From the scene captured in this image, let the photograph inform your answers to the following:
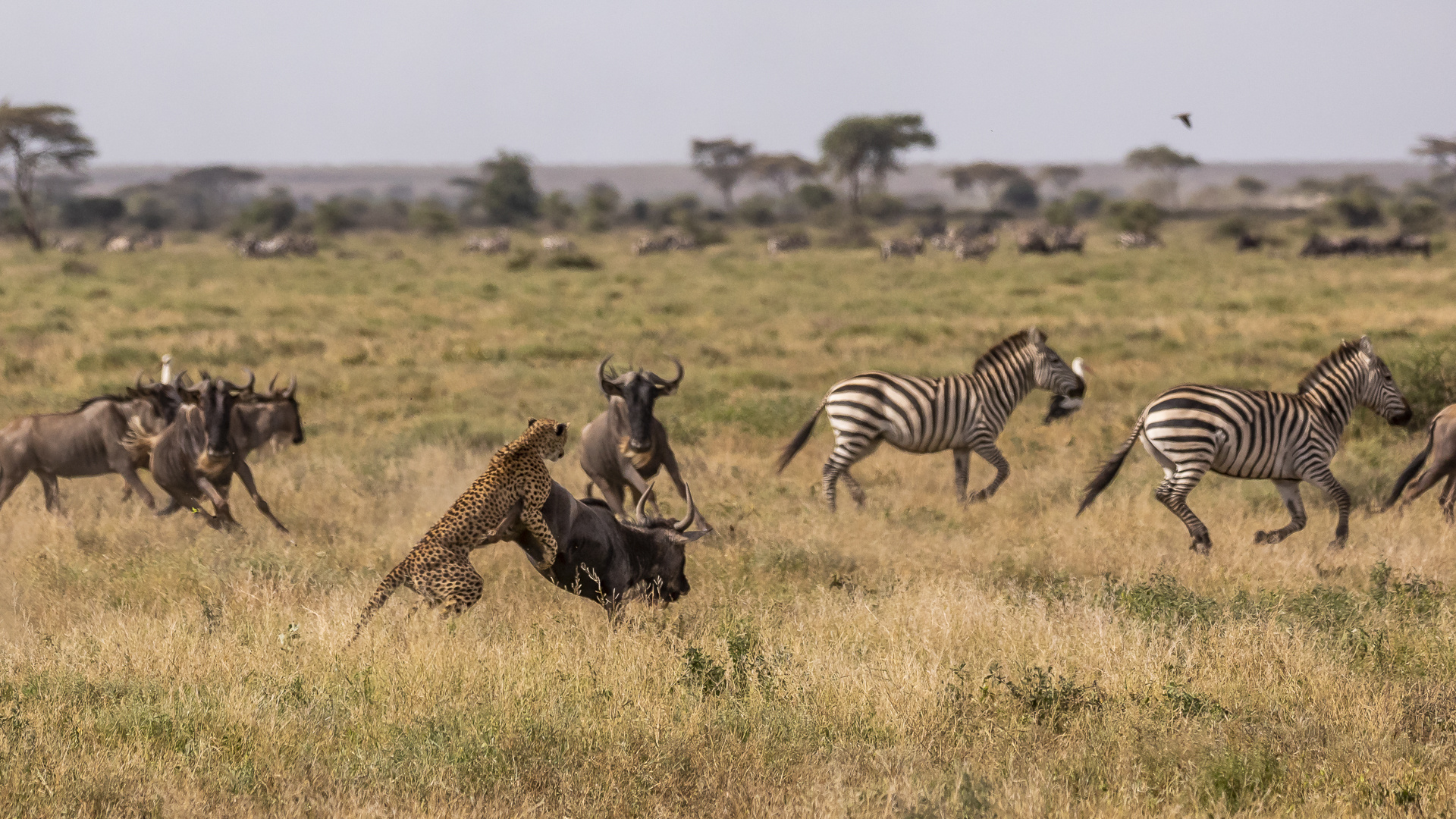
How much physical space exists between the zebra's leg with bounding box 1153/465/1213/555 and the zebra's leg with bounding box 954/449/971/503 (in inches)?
79.3

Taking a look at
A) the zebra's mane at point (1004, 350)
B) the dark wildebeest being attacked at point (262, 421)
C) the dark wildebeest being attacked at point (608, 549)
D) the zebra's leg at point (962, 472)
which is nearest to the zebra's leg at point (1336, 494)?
the zebra's leg at point (962, 472)

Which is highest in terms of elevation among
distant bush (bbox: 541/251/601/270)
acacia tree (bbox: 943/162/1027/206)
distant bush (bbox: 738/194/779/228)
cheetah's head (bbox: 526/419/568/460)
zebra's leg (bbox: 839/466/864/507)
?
acacia tree (bbox: 943/162/1027/206)

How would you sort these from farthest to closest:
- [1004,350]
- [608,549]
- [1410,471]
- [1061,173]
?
[1061,173], [1004,350], [1410,471], [608,549]

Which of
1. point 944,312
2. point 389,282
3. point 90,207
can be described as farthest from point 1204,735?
point 90,207

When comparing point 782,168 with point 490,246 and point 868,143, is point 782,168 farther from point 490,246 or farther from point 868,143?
point 490,246

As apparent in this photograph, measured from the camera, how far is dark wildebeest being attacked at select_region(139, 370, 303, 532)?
10789 mm

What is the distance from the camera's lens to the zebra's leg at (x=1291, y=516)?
9188 mm

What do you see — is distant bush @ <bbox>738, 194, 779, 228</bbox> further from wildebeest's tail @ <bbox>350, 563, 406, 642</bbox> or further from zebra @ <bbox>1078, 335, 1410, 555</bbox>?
wildebeest's tail @ <bbox>350, 563, 406, 642</bbox>

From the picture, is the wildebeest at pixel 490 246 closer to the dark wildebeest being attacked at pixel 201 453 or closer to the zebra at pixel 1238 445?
the dark wildebeest being attacked at pixel 201 453

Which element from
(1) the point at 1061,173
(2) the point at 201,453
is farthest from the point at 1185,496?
(1) the point at 1061,173

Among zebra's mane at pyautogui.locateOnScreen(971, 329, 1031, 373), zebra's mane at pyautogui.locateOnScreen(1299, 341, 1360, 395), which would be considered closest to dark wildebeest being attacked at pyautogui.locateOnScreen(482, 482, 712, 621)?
zebra's mane at pyautogui.locateOnScreen(971, 329, 1031, 373)

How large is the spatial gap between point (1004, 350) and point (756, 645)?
587 centimetres

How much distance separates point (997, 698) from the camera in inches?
224

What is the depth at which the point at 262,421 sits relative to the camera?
1234 centimetres
